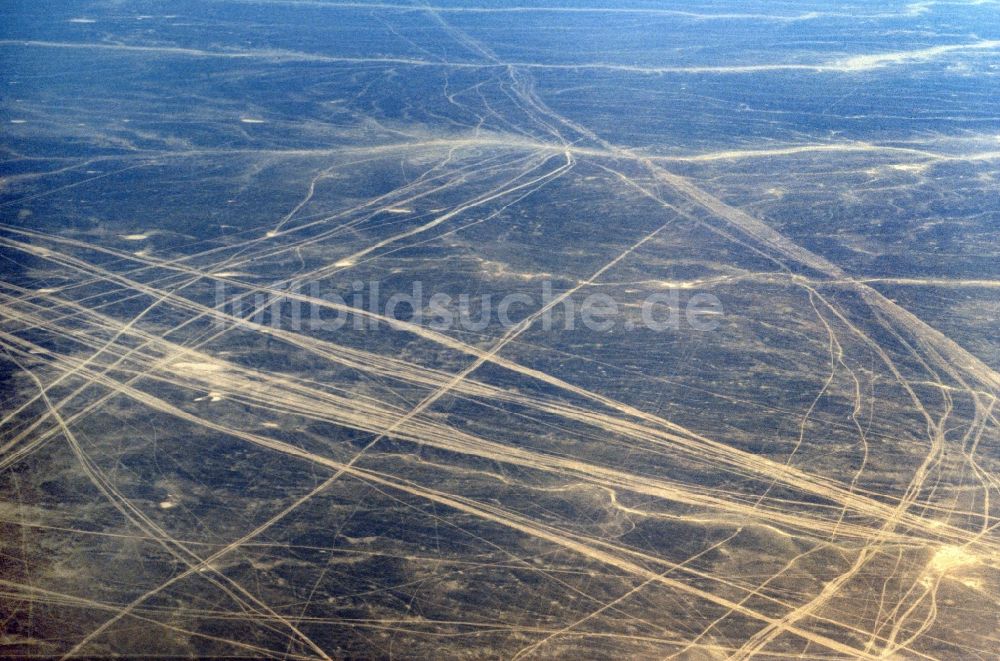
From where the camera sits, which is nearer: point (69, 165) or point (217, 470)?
point (217, 470)

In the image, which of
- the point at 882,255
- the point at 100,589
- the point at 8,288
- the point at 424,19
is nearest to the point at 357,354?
the point at 100,589

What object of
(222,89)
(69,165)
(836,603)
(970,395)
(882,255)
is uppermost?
(222,89)

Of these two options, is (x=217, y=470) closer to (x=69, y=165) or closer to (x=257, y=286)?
(x=257, y=286)

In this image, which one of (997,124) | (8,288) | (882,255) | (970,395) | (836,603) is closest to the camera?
(836,603)

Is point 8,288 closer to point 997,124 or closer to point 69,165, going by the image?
point 69,165

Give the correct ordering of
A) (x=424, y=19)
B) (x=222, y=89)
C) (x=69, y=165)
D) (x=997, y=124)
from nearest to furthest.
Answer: (x=69, y=165), (x=997, y=124), (x=222, y=89), (x=424, y=19)

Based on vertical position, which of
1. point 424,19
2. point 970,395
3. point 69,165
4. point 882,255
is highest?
→ point 424,19

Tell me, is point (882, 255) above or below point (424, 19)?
below

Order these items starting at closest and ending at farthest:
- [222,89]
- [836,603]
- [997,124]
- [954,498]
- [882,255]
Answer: [836,603] < [954,498] < [882,255] < [997,124] < [222,89]

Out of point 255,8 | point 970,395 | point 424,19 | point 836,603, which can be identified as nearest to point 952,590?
point 836,603
